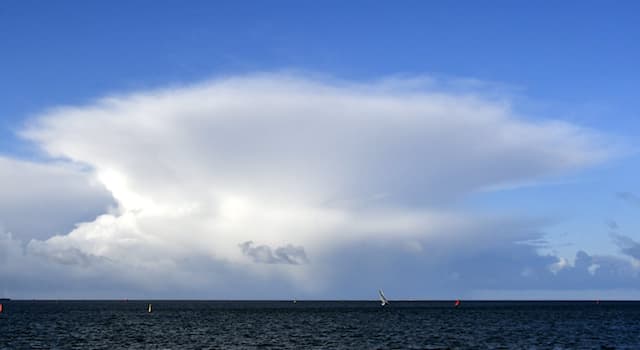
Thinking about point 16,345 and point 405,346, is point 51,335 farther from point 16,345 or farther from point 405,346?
point 405,346

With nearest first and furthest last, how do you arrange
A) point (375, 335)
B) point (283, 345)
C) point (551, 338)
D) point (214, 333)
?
point (283, 345) < point (551, 338) < point (375, 335) < point (214, 333)

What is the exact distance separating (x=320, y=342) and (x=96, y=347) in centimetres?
3316

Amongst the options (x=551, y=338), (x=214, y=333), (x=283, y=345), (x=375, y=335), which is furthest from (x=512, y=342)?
(x=214, y=333)

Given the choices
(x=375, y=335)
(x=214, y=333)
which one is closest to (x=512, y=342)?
(x=375, y=335)

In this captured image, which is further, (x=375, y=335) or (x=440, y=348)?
(x=375, y=335)

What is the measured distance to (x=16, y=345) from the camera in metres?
96.5

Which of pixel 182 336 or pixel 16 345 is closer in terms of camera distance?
pixel 16 345

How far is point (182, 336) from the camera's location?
4683 inches

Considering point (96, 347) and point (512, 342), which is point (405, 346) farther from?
point (96, 347)

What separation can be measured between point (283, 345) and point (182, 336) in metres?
28.8

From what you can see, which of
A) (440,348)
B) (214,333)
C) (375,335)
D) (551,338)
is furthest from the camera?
(214,333)

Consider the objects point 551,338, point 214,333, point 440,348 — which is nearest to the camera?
point 440,348

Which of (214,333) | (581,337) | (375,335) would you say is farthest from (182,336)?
(581,337)

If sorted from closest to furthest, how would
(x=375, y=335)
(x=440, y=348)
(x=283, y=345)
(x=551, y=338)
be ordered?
1. (x=440, y=348)
2. (x=283, y=345)
3. (x=551, y=338)
4. (x=375, y=335)
